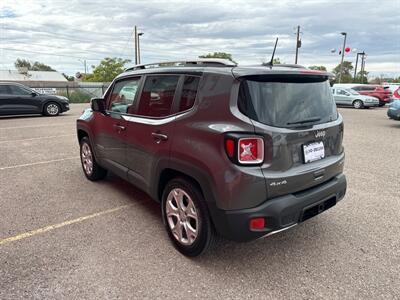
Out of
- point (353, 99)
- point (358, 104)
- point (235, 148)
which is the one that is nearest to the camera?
point (235, 148)

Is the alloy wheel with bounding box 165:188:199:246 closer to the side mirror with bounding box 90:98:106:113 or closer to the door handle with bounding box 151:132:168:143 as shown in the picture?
the door handle with bounding box 151:132:168:143

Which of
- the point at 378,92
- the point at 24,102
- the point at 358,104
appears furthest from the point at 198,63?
the point at 378,92

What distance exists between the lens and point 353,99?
70.1ft

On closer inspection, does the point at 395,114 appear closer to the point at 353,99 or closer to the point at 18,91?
the point at 353,99

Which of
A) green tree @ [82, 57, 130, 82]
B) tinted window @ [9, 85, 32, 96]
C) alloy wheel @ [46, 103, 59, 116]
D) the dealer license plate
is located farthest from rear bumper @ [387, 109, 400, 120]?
green tree @ [82, 57, 130, 82]

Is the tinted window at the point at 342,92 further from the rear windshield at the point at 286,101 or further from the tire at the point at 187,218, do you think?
the tire at the point at 187,218

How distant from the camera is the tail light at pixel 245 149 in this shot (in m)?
2.38

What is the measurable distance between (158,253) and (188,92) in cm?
155

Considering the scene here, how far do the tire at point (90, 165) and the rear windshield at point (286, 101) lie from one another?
317 cm

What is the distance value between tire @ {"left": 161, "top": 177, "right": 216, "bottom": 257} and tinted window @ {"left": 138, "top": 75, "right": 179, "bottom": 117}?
0.75 m

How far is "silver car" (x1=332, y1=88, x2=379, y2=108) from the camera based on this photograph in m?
20.7

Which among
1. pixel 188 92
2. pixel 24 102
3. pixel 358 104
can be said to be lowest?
pixel 358 104

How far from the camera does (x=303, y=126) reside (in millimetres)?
2713

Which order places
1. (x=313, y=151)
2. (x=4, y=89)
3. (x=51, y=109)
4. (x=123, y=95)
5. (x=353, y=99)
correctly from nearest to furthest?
(x=313, y=151) → (x=123, y=95) → (x=4, y=89) → (x=51, y=109) → (x=353, y=99)
